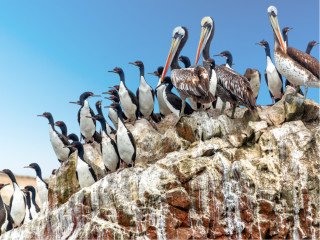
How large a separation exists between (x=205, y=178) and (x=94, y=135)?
6.77m

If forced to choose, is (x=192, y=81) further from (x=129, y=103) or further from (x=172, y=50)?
(x=129, y=103)

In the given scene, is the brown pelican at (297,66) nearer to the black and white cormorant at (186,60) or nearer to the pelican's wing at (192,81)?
the pelican's wing at (192,81)

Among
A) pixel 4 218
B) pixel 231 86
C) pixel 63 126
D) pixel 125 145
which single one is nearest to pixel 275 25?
pixel 231 86

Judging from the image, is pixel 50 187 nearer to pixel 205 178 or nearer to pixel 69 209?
pixel 69 209

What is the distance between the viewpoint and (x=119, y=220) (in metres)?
11.9

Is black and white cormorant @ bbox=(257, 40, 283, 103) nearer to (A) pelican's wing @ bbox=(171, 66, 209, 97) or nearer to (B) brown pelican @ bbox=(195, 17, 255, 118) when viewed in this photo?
(B) brown pelican @ bbox=(195, 17, 255, 118)

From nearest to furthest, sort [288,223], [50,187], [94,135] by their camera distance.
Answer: [288,223] → [50,187] → [94,135]

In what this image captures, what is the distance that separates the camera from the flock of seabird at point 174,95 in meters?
13.6

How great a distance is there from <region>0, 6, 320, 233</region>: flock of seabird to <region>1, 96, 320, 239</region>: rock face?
42.9 inches

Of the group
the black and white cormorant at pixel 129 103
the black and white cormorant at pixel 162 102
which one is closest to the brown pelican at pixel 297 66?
the black and white cormorant at pixel 162 102

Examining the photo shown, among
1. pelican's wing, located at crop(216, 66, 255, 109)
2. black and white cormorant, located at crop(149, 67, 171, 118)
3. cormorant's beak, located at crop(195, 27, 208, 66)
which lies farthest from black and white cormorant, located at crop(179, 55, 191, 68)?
pelican's wing, located at crop(216, 66, 255, 109)

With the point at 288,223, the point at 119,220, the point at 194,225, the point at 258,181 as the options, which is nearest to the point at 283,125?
the point at 258,181

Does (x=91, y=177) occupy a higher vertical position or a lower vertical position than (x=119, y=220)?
higher

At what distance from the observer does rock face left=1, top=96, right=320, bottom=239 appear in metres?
11.4
